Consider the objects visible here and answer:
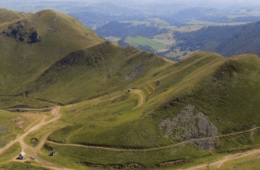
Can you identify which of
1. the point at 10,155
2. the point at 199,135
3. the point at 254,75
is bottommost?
the point at 10,155

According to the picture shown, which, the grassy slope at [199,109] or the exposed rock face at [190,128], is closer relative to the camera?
the grassy slope at [199,109]

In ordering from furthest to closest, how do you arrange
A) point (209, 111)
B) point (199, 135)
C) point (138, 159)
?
1. point (209, 111)
2. point (199, 135)
3. point (138, 159)

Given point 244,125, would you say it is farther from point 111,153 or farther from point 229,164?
point 111,153

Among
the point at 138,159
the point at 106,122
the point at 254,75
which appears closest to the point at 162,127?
the point at 138,159

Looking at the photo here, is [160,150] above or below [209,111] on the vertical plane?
below

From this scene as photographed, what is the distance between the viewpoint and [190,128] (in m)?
146

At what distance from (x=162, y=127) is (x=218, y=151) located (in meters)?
25.1

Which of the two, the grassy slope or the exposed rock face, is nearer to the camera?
the grassy slope

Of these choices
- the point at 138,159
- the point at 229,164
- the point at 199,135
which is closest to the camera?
the point at 229,164

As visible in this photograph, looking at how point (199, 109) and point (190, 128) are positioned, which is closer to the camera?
point (190, 128)

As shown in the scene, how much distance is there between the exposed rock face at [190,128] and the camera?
467 ft

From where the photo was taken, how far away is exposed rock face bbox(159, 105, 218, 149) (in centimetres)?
14225

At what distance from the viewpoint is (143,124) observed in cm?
14825

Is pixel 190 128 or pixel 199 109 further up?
pixel 199 109
